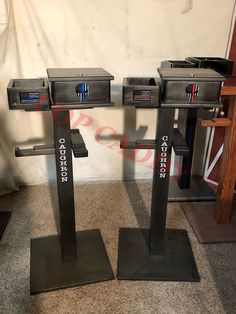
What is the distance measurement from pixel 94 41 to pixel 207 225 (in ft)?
4.83

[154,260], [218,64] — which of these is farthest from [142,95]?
[154,260]

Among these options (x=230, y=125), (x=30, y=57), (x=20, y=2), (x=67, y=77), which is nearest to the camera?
(x=67, y=77)

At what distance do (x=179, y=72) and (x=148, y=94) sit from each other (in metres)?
0.19

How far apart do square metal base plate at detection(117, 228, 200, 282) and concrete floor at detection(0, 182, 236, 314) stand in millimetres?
38

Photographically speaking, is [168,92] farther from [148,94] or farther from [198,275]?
[198,275]

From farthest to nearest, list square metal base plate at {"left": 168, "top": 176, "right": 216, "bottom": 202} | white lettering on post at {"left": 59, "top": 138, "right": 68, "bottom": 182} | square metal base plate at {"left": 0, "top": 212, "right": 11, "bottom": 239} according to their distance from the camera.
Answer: square metal base plate at {"left": 168, "top": 176, "right": 216, "bottom": 202}
square metal base plate at {"left": 0, "top": 212, "right": 11, "bottom": 239}
white lettering on post at {"left": 59, "top": 138, "right": 68, "bottom": 182}

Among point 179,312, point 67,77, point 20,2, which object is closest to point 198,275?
point 179,312

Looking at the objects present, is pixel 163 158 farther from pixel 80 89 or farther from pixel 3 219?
pixel 3 219

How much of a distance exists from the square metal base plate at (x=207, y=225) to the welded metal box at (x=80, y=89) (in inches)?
43.6

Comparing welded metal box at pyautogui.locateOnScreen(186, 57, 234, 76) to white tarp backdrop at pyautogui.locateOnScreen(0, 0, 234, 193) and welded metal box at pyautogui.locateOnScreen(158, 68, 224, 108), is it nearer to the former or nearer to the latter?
white tarp backdrop at pyautogui.locateOnScreen(0, 0, 234, 193)

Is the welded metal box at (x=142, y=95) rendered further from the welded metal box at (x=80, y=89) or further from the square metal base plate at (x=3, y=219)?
the square metal base plate at (x=3, y=219)

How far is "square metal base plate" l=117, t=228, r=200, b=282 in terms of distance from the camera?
5.13 ft

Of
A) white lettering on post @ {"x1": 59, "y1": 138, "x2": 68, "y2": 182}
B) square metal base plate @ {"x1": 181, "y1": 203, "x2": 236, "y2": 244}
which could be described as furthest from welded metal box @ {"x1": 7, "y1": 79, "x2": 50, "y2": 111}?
square metal base plate @ {"x1": 181, "y1": 203, "x2": 236, "y2": 244}

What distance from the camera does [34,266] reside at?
5.28ft
